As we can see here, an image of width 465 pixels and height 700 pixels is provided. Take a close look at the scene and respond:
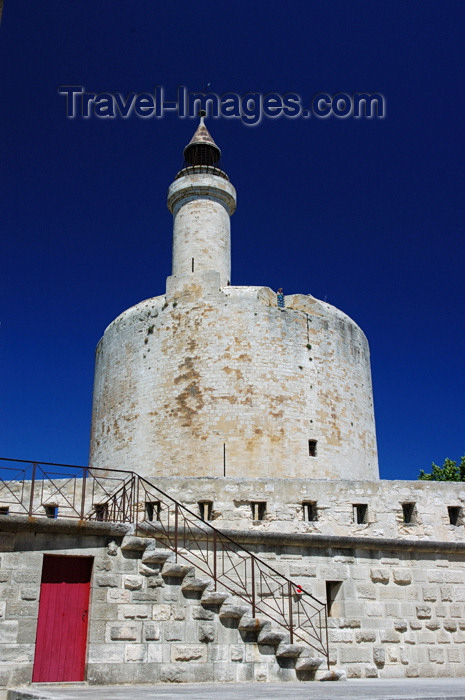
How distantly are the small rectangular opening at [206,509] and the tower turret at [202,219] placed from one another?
934 cm

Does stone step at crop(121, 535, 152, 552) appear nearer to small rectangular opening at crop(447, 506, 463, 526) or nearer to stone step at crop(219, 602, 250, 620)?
stone step at crop(219, 602, 250, 620)

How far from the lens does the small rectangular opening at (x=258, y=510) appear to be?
1377 cm

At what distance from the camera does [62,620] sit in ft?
30.7

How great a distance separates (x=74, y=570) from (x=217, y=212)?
15.8m

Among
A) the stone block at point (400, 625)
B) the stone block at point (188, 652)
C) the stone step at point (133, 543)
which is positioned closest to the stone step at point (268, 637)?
the stone block at point (188, 652)

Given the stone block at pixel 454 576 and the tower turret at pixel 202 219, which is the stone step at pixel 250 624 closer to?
the stone block at pixel 454 576

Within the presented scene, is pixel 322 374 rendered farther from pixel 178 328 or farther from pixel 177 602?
pixel 177 602

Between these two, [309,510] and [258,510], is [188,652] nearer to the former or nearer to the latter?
[258,510]

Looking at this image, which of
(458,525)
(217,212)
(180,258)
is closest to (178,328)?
(180,258)

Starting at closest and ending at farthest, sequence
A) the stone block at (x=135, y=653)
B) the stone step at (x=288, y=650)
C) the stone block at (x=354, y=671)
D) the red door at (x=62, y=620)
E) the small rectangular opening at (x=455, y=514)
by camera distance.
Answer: the red door at (x=62, y=620) < the stone block at (x=135, y=653) < the stone step at (x=288, y=650) < the stone block at (x=354, y=671) < the small rectangular opening at (x=455, y=514)

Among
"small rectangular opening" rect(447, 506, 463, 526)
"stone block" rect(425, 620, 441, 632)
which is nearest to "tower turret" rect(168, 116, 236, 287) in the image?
"small rectangular opening" rect(447, 506, 463, 526)

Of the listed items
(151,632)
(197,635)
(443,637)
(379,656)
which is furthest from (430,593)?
(151,632)

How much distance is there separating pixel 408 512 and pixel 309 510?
215cm

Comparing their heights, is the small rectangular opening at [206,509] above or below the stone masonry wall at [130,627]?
above
